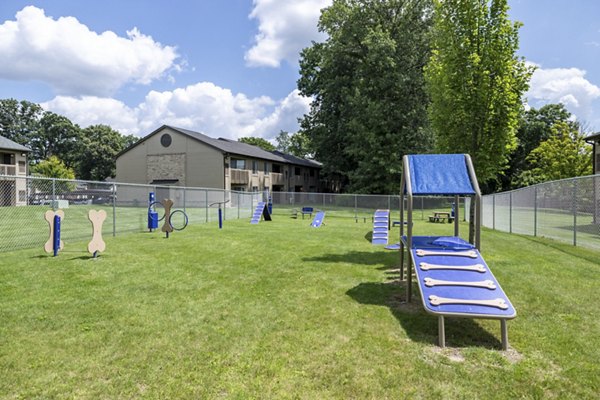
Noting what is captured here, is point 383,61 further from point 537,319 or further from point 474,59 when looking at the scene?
point 537,319

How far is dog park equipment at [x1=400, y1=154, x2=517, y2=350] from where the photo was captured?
4.32 metres

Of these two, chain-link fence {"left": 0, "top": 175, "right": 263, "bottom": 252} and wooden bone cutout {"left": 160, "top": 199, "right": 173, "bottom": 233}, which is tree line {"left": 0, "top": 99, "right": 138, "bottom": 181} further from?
wooden bone cutout {"left": 160, "top": 199, "right": 173, "bottom": 233}

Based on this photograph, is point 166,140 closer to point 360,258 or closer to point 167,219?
point 167,219

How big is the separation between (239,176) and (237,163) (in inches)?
56.5

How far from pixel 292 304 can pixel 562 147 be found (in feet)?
132

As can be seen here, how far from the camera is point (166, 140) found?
36375 millimetres

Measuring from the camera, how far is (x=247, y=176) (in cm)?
3712

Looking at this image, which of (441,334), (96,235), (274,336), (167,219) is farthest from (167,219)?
(441,334)

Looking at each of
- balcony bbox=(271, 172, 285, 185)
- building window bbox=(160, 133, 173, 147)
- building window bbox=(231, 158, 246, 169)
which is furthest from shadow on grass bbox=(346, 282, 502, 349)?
balcony bbox=(271, 172, 285, 185)

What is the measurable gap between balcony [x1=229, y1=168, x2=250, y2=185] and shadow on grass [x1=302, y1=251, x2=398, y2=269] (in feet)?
87.0

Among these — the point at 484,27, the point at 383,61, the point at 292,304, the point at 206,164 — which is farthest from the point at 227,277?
the point at 383,61

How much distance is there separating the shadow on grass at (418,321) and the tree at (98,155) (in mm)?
65753

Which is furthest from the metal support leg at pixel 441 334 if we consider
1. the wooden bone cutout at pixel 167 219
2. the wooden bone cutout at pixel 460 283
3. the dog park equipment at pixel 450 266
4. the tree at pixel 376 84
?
the tree at pixel 376 84

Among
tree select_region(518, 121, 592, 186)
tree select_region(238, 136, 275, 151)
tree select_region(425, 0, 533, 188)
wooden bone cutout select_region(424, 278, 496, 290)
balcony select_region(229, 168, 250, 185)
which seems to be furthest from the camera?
tree select_region(238, 136, 275, 151)
